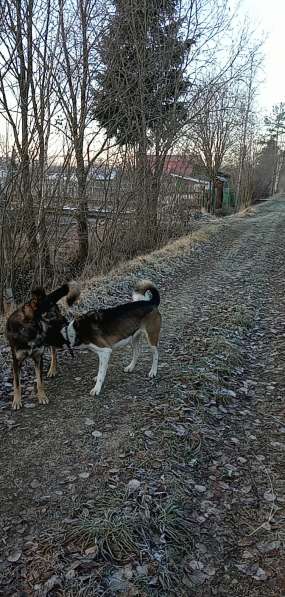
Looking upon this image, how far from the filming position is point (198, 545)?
3203mm

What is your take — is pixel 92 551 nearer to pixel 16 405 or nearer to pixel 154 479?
pixel 154 479

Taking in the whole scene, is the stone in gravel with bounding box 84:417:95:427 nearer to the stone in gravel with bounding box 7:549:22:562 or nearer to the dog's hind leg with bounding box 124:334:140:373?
the dog's hind leg with bounding box 124:334:140:373

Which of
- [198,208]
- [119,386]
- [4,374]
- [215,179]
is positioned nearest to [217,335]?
[119,386]

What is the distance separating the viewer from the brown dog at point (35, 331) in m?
4.77

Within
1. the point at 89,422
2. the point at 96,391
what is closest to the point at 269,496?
the point at 89,422

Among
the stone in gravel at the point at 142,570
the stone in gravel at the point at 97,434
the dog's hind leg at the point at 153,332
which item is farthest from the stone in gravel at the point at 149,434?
the stone in gravel at the point at 142,570

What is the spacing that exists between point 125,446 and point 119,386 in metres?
1.27

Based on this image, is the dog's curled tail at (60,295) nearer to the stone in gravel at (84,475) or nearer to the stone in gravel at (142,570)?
the stone in gravel at (84,475)

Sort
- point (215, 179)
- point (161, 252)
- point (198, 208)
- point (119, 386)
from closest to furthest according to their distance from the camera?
point (119, 386) < point (161, 252) < point (198, 208) < point (215, 179)

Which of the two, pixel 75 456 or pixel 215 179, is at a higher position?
pixel 215 179

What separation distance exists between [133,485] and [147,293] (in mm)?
2699

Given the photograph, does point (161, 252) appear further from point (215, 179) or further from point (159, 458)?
point (215, 179)

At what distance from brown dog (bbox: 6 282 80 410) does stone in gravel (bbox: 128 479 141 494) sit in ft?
5.28

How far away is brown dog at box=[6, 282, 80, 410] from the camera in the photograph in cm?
477
